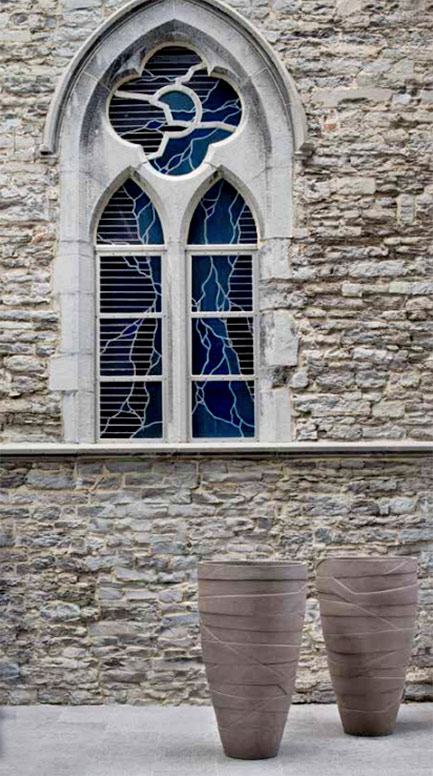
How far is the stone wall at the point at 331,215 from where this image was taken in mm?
8164

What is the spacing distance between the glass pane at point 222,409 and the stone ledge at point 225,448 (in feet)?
0.77

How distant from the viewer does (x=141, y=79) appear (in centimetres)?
851

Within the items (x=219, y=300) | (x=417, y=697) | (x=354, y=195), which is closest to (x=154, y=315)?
(x=219, y=300)

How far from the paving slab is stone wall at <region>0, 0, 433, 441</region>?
5.79 ft

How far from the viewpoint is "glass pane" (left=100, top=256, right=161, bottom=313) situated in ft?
27.5

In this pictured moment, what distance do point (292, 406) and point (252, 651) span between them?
2.23 m

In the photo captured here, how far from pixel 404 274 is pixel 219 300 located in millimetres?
1210

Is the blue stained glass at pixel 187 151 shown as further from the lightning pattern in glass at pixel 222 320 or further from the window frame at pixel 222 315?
the window frame at pixel 222 315

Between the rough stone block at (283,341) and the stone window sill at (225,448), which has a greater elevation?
the rough stone block at (283,341)

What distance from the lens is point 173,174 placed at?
27.7 feet

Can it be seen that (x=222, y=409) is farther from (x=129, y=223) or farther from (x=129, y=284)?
(x=129, y=223)

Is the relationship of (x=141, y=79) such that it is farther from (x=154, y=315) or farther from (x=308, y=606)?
(x=308, y=606)

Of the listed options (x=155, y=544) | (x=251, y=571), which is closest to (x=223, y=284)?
(x=155, y=544)

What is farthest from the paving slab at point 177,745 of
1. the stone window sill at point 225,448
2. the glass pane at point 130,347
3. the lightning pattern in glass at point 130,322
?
the glass pane at point 130,347
